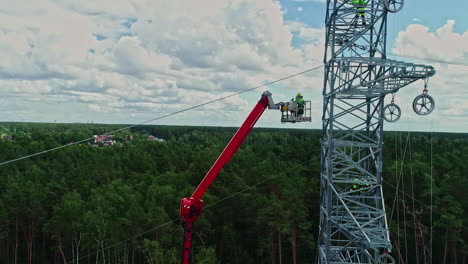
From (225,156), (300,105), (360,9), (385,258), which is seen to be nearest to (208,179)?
(225,156)

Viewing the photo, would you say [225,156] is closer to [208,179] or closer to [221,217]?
[208,179]

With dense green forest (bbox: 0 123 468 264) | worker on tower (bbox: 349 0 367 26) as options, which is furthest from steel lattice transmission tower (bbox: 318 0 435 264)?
dense green forest (bbox: 0 123 468 264)

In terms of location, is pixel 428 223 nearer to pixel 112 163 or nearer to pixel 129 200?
pixel 129 200

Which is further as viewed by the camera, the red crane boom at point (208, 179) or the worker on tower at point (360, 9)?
the worker on tower at point (360, 9)

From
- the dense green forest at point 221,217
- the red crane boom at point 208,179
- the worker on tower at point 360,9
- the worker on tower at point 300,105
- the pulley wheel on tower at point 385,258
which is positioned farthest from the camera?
the dense green forest at point 221,217

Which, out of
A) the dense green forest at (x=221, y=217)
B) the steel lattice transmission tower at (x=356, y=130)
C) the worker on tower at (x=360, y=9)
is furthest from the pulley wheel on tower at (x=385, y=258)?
the dense green forest at (x=221, y=217)

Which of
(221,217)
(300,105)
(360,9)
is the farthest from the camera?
(221,217)

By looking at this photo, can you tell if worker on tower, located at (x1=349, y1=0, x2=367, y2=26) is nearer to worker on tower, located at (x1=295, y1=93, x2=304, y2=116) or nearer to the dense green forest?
worker on tower, located at (x1=295, y1=93, x2=304, y2=116)

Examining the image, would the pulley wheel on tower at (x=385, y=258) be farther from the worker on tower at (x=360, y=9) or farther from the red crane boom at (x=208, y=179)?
the worker on tower at (x=360, y=9)

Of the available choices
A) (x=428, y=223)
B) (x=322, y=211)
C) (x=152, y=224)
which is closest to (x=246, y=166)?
(x=152, y=224)
